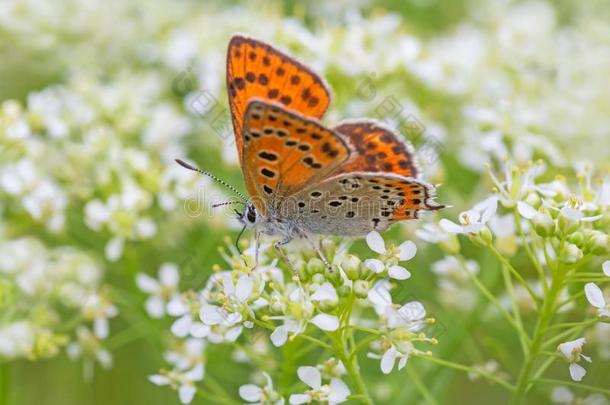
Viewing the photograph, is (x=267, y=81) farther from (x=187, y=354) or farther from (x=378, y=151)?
(x=187, y=354)

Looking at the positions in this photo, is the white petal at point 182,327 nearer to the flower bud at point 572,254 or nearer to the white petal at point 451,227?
the white petal at point 451,227

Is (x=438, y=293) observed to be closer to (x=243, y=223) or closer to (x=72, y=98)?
(x=243, y=223)

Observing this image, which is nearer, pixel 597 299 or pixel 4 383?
pixel 597 299

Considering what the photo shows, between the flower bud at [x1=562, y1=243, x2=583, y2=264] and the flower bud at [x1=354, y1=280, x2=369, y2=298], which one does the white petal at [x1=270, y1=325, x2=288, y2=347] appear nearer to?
the flower bud at [x1=354, y1=280, x2=369, y2=298]

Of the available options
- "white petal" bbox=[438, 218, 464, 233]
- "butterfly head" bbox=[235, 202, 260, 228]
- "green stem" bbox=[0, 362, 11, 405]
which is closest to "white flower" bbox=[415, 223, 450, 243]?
"white petal" bbox=[438, 218, 464, 233]

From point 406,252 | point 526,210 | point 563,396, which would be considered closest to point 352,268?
point 406,252

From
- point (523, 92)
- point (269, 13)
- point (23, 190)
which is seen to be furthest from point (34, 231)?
point (523, 92)
